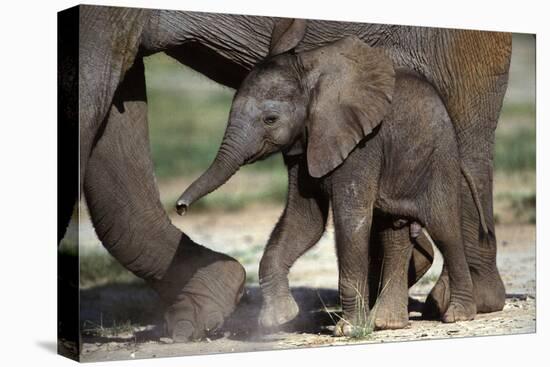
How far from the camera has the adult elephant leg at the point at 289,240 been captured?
800cm

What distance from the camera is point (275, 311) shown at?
8016 mm

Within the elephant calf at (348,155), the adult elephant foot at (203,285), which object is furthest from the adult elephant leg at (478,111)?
the adult elephant foot at (203,285)

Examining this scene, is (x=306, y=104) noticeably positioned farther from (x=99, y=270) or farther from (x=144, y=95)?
(x=99, y=270)

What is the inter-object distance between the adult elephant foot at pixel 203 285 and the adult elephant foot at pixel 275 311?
0.22 m

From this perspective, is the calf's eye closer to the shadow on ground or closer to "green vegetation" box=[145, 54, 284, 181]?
"green vegetation" box=[145, 54, 284, 181]

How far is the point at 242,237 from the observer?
8.39 meters

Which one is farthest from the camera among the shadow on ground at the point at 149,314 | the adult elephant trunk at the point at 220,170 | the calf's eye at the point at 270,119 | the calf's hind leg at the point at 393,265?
the calf's hind leg at the point at 393,265

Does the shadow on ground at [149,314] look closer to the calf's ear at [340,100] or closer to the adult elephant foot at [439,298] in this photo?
the adult elephant foot at [439,298]

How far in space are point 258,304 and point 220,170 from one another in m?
0.98

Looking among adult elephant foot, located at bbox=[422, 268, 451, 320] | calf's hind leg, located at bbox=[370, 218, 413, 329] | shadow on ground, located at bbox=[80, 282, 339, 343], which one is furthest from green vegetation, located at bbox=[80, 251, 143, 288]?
adult elephant foot, located at bbox=[422, 268, 451, 320]

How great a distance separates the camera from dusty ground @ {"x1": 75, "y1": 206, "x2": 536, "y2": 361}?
7680 millimetres

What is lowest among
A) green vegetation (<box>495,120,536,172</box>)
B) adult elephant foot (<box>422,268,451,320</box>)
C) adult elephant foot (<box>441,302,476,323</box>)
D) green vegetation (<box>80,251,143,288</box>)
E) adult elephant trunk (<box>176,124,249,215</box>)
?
adult elephant foot (<box>441,302,476,323</box>)

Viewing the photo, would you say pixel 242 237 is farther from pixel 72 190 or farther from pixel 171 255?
pixel 72 190

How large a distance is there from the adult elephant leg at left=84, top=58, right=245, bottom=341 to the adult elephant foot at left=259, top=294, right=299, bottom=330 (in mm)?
232
